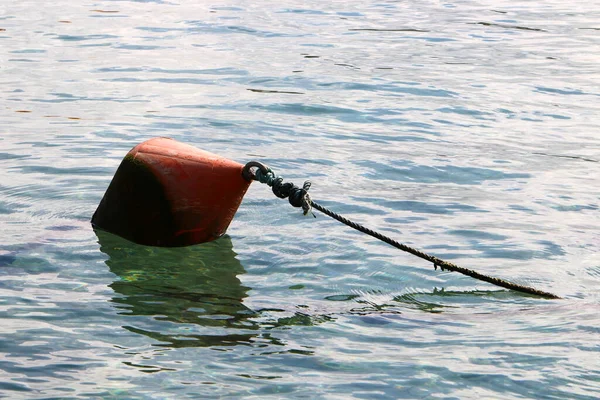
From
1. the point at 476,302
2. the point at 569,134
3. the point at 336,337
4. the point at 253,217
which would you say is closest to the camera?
the point at 336,337

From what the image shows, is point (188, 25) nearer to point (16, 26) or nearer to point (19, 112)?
point (16, 26)

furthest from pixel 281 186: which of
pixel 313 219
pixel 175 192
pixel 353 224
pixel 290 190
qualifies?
pixel 313 219

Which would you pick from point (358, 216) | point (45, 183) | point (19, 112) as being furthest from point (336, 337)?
point (19, 112)

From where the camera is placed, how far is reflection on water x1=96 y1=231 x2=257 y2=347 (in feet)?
16.3

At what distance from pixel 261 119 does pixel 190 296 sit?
4.08 metres

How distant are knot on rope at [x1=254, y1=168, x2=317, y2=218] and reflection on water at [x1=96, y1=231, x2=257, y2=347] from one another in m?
0.55

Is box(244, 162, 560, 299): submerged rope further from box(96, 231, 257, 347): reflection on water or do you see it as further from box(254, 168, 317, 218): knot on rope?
box(96, 231, 257, 347): reflection on water

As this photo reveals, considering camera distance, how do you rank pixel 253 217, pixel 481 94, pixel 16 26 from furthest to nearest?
1. pixel 16 26
2. pixel 481 94
3. pixel 253 217

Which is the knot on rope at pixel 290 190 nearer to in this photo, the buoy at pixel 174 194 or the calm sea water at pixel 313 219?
the buoy at pixel 174 194

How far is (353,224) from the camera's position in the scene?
5.43 m

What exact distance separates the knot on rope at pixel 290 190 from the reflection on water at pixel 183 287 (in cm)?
55

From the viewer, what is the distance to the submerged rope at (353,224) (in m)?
5.33

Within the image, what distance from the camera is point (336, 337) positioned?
486 cm

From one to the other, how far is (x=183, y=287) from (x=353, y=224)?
1014 millimetres
